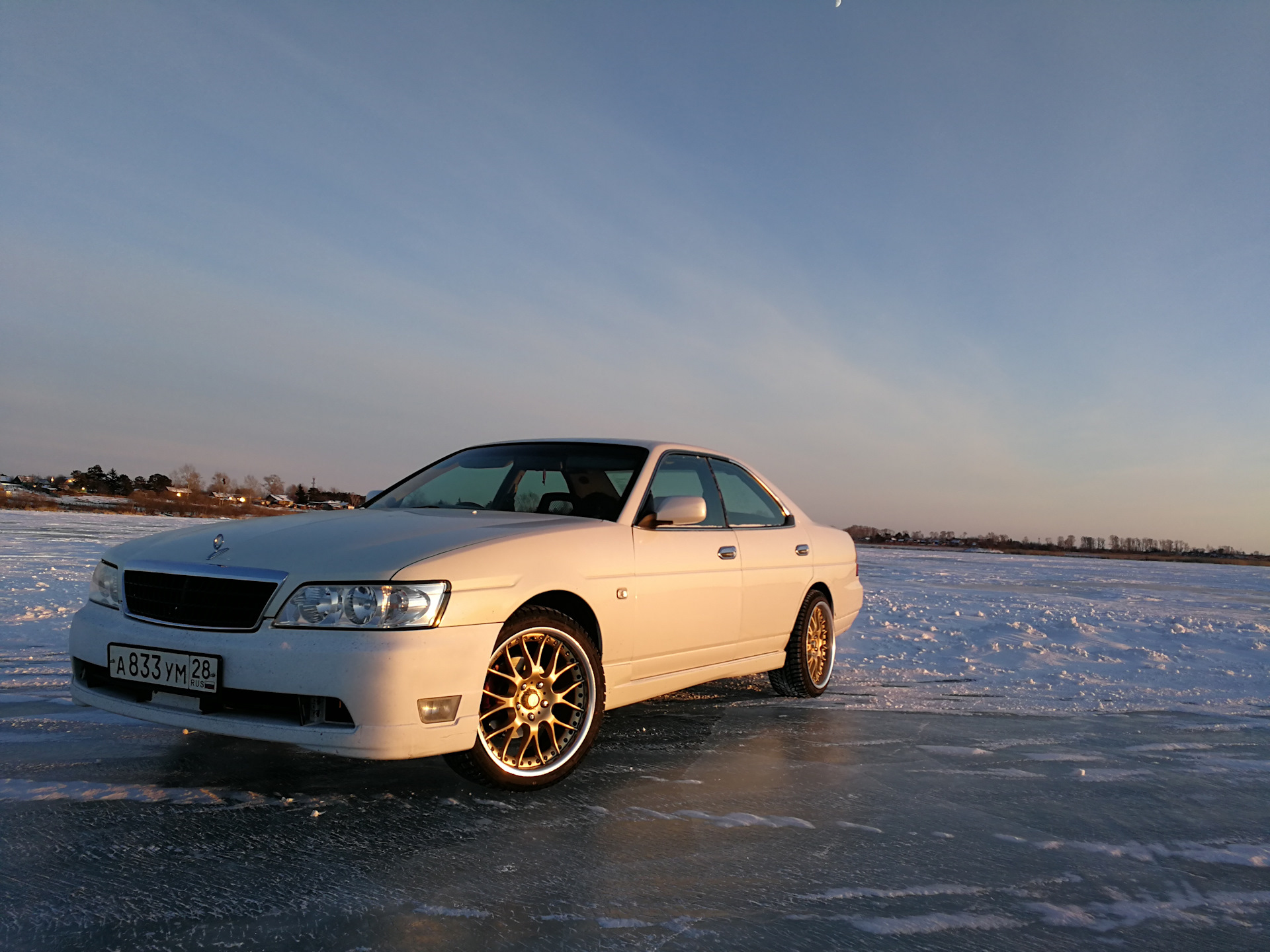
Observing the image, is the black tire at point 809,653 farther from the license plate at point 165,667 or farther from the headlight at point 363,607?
the license plate at point 165,667

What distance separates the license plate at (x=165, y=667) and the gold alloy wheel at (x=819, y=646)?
3.79 metres

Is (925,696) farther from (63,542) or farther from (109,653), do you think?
(63,542)

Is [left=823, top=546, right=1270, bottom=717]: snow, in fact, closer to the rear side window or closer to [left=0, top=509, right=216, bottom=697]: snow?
the rear side window

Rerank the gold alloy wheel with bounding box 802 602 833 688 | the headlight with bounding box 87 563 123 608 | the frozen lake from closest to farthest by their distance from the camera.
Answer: the frozen lake → the headlight with bounding box 87 563 123 608 → the gold alloy wheel with bounding box 802 602 833 688

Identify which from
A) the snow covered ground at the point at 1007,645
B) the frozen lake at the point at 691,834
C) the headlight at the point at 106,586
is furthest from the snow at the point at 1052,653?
the headlight at the point at 106,586

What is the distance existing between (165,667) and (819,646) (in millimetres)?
4227

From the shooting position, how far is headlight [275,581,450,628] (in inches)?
129

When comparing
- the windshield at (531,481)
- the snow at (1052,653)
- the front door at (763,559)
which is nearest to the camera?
the windshield at (531,481)

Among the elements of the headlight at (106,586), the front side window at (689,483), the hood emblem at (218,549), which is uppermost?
the front side window at (689,483)

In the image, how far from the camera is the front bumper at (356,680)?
3180mm

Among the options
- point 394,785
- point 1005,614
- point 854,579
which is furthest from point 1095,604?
point 394,785

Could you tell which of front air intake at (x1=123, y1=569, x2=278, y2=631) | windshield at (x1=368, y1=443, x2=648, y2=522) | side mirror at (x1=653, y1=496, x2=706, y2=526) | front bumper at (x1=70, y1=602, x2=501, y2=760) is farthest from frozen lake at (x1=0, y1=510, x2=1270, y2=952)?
windshield at (x1=368, y1=443, x2=648, y2=522)

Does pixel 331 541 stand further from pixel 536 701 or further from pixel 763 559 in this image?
pixel 763 559

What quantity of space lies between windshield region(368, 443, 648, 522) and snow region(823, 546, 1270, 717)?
2.40 meters
